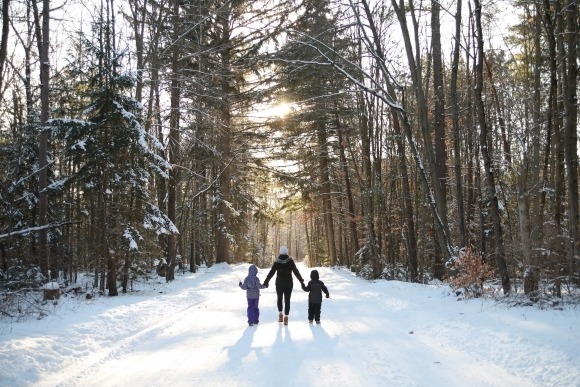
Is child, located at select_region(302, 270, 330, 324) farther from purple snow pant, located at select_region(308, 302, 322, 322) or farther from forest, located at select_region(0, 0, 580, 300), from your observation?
forest, located at select_region(0, 0, 580, 300)

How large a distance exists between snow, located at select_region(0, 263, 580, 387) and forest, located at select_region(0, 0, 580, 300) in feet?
5.59

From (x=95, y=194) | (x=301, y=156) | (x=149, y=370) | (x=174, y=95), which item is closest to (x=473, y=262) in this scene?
(x=149, y=370)

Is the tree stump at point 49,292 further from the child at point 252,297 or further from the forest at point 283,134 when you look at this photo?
the child at point 252,297

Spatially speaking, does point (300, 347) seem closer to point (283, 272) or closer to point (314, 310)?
point (314, 310)

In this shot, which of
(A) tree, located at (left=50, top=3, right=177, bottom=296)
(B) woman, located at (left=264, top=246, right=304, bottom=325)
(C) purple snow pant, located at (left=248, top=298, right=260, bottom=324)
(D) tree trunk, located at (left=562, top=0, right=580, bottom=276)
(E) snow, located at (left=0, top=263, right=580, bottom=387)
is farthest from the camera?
(A) tree, located at (left=50, top=3, right=177, bottom=296)

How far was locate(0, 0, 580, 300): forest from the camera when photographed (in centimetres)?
1053

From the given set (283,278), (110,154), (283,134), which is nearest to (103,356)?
(283,278)

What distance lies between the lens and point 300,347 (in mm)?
6844

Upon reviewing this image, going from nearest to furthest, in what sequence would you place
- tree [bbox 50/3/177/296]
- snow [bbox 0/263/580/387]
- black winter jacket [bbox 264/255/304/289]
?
1. snow [bbox 0/263/580/387]
2. black winter jacket [bbox 264/255/304/289]
3. tree [bbox 50/3/177/296]

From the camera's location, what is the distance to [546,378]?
16.8 ft

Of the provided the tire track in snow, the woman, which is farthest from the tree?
the woman

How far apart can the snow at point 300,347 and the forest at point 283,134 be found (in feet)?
5.59

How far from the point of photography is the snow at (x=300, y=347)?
17.4 ft

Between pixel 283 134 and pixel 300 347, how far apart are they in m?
20.7
